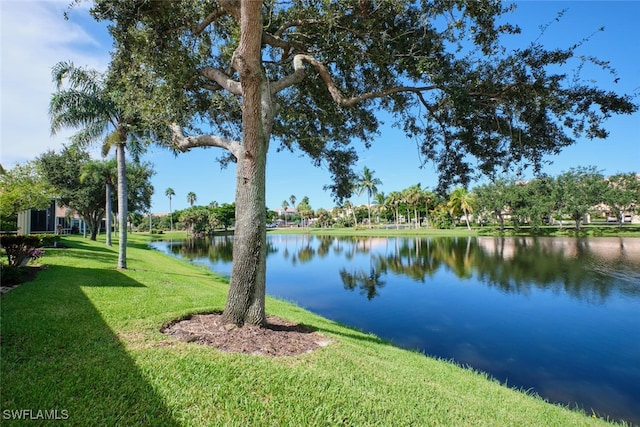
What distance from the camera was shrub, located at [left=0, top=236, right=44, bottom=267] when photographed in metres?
9.34

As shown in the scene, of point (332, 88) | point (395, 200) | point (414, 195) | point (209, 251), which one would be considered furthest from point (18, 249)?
point (395, 200)

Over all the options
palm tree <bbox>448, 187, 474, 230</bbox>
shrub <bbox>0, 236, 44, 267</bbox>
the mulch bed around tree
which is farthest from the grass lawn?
palm tree <bbox>448, 187, 474, 230</bbox>

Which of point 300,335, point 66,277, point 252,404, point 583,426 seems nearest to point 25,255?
point 66,277

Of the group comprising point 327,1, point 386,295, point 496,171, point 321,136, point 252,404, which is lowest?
point 386,295

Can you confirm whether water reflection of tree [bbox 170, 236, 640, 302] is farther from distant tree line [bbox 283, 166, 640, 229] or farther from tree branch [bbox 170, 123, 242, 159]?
tree branch [bbox 170, 123, 242, 159]

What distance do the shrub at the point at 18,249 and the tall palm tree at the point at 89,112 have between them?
9.15 ft

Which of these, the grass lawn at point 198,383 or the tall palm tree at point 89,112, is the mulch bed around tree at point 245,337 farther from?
the tall palm tree at point 89,112

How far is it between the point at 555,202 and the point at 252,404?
58.4 metres

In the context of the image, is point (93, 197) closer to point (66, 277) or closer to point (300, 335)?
point (66, 277)

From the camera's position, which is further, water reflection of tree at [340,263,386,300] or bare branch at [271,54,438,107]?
water reflection of tree at [340,263,386,300]

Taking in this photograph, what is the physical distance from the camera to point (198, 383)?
136 inches

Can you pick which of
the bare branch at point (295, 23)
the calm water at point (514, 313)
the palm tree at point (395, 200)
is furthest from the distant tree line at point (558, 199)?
the bare branch at point (295, 23)

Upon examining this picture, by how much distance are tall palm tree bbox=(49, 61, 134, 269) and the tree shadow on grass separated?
7576 millimetres

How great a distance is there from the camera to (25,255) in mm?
9578
